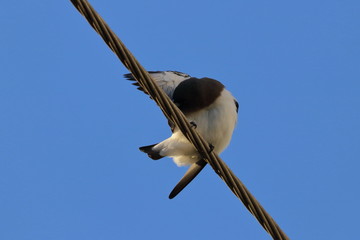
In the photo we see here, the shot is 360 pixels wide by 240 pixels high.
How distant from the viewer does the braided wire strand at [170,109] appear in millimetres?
3055

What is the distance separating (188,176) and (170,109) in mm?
2624

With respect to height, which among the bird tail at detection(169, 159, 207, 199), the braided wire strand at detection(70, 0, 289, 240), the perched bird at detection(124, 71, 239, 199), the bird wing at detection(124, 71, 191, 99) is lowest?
the braided wire strand at detection(70, 0, 289, 240)

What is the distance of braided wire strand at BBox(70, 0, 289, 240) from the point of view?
3055 mm

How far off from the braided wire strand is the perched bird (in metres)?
1.89

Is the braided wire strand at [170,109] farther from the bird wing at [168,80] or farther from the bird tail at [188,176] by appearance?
the bird wing at [168,80]

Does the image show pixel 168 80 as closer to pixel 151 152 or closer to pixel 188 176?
pixel 151 152

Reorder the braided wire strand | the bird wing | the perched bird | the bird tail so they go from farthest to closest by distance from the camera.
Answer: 1. the bird wing
2. the bird tail
3. the perched bird
4. the braided wire strand

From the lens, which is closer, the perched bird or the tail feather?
the perched bird

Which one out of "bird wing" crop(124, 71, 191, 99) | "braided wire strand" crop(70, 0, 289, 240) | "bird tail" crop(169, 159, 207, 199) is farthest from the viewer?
"bird wing" crop(124, 71, 191, 99)

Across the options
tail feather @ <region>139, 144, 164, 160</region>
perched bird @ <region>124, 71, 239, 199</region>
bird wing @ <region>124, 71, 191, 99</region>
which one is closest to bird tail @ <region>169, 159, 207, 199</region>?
perched bird @ <region>124, 71, 239, 199</region>

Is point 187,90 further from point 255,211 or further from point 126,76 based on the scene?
point 255,211

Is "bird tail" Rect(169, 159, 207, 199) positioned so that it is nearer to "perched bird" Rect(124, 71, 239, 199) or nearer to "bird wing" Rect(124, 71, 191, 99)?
"perched bird" Rect(124, 71, 239, 199)

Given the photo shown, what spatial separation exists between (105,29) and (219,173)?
1.09 meters

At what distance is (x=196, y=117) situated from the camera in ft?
18.7
